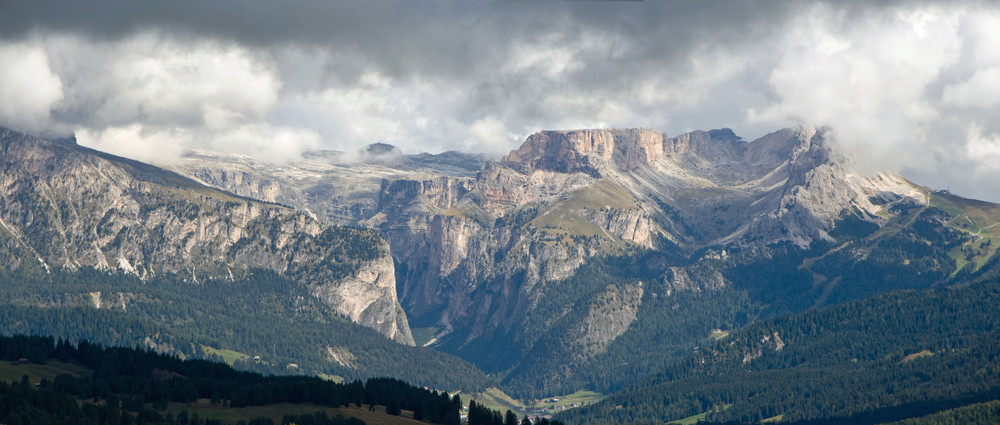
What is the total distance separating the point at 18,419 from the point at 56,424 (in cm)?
620

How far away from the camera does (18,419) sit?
19588 cm

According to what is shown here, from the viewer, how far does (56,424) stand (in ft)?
653
